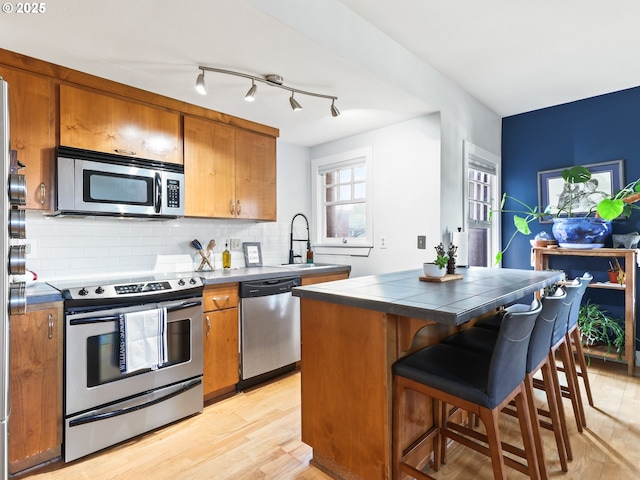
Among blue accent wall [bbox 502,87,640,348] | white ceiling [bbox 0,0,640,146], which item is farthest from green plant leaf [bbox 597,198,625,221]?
white ceiling [bbox 0,0,640,146]

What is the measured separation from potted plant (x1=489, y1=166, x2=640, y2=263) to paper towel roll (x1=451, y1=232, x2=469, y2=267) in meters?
0.89

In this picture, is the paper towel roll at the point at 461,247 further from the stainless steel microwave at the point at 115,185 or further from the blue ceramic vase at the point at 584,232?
the stainless steel microwave at the point at 115,185

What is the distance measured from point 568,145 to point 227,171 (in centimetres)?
336

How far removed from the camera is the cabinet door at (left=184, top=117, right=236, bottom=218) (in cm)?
279

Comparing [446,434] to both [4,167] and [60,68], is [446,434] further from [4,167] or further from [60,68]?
[60,68]

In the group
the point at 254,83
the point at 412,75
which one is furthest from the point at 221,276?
the point at 412,75

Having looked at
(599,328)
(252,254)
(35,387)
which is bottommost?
(599,328)

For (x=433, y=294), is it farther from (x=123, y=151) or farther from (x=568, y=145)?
(x=568, y=145)

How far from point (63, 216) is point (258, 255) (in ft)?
5.40

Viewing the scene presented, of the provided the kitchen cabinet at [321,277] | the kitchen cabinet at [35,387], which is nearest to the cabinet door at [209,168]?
the kitchen cabinet at [321,277]

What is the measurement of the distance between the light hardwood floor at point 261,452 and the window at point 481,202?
164 centimetres

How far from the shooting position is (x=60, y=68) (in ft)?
7.04

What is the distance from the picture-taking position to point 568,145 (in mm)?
3596

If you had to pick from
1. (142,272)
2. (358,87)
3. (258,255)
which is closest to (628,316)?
(358,87)
